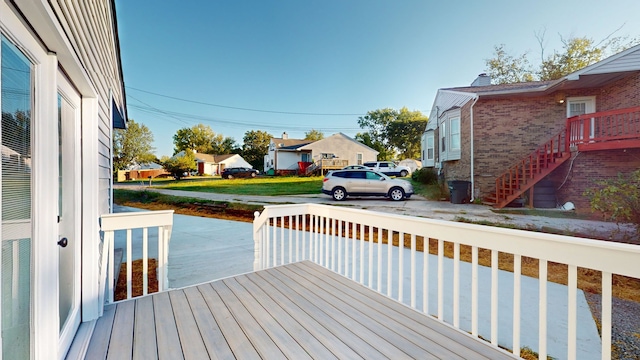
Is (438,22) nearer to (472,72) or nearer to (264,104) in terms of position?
(472,72)

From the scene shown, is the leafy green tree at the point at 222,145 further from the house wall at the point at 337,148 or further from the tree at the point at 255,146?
the house wall at the point at 337,148

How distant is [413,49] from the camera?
11.2m

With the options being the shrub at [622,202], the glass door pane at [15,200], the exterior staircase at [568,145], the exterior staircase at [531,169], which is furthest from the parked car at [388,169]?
the glass door pane at [15,200]

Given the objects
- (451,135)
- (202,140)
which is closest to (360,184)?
(451,135)

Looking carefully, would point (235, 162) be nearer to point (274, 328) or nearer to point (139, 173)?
point (139, 173)

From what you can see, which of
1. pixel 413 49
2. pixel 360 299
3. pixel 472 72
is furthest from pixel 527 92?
pixel 360 299

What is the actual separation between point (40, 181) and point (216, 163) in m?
32.2

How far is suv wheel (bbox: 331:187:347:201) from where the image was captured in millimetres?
10008

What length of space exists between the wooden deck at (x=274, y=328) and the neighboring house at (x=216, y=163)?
29830 mm

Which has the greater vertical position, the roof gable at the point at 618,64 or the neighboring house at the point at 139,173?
the roof gable at the point at 618,64

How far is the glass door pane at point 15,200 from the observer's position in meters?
0.93

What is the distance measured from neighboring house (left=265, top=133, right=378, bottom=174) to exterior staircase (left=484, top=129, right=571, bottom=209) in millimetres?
11870

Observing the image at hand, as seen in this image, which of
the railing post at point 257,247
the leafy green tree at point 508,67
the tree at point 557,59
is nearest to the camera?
the railing post at point 257,247

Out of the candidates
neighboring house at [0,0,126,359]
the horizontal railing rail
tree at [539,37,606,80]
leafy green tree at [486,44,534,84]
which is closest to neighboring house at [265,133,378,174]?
leafy green tree at [486,44,534,84]
